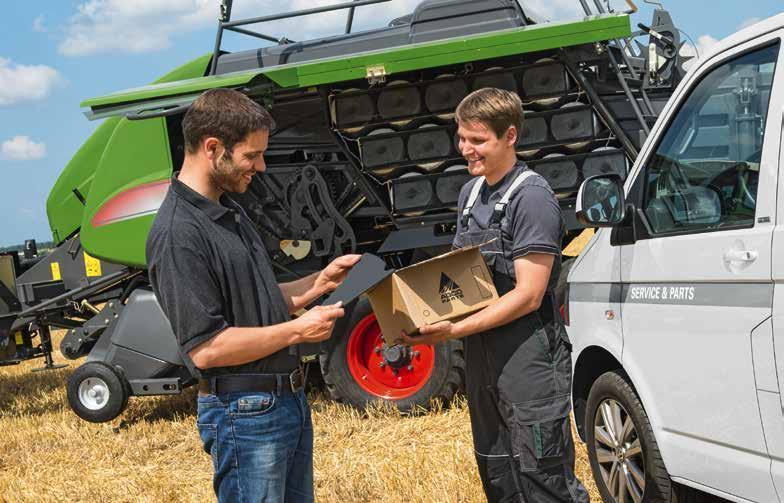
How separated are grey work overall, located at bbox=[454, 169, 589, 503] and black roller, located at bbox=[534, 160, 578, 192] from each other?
9.31 feet

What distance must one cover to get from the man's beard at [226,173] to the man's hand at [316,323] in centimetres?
44

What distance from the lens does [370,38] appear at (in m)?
6.58

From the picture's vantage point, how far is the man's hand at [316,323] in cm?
243

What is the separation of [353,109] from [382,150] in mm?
353

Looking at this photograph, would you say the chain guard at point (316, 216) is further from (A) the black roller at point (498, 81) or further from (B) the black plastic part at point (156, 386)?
(B) the black plastic part at point (156, 386)

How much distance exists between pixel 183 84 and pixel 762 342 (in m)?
4.47

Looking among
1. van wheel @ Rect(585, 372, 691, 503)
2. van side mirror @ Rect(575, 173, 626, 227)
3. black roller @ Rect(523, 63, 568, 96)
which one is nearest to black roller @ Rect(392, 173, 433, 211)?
black roller @ Rect(523, 63, 568, 96)

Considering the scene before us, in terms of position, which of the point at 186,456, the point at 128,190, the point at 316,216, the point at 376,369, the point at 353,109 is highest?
the point at 353,109

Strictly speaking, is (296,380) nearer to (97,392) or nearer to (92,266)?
(97,392)

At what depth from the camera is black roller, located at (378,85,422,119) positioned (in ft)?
19.6

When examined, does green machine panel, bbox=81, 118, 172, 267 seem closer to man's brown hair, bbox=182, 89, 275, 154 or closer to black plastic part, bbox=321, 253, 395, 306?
black plastic part, bbox=321, 253, 395, 306

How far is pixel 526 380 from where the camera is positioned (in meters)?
2.99

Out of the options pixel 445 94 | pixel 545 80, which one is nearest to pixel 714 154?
pixel 545 80

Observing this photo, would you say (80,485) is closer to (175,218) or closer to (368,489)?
(368,489)
